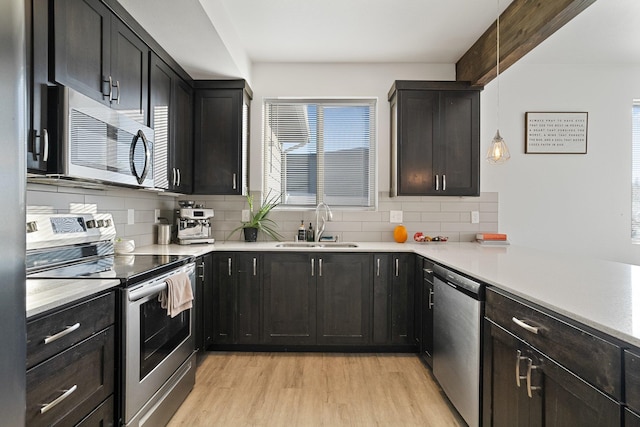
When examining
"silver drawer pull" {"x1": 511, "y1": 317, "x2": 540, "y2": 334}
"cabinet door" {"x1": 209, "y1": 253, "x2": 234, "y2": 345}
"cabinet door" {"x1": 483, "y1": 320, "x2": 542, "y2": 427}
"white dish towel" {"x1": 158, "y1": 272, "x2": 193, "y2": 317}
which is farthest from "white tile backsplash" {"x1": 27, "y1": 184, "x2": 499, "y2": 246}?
"silver drawer pull" {"x1": 511, "y1": 317, "x2": 540, "y2": 334}

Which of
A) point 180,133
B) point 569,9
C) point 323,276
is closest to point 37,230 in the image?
point 180,133

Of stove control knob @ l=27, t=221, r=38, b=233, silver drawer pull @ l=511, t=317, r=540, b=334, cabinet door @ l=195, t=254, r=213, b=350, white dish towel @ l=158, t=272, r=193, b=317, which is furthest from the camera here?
cabinet door @ l=195, t=254, r=213, b=350

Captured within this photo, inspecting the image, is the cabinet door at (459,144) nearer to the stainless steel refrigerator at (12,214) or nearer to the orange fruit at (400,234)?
the orange fruit at (400,234)

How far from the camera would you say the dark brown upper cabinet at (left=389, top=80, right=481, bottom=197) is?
320 centimetres

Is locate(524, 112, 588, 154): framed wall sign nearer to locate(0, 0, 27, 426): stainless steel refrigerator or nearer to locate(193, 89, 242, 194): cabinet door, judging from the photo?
locate(193, 89, 242, 194): cabinet door

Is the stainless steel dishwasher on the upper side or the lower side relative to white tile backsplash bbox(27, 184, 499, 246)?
lower

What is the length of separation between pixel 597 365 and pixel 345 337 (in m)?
2.11

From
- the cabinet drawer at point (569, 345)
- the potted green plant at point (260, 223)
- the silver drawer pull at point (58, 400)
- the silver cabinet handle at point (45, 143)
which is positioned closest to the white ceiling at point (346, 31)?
the silver cabinet handle at point (45, 143)

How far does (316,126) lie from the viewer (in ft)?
11.9

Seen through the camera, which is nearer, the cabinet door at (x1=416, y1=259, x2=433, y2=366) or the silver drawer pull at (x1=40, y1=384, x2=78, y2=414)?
the silver drawer pull at (x1=40, y1=384, x2=78, y2=414)

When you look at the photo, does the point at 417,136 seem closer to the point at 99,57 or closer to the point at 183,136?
the point at 183,136

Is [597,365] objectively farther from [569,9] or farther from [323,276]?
[323,276]

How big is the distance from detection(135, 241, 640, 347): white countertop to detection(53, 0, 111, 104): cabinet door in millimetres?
1201

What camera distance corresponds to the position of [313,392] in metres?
2.35
